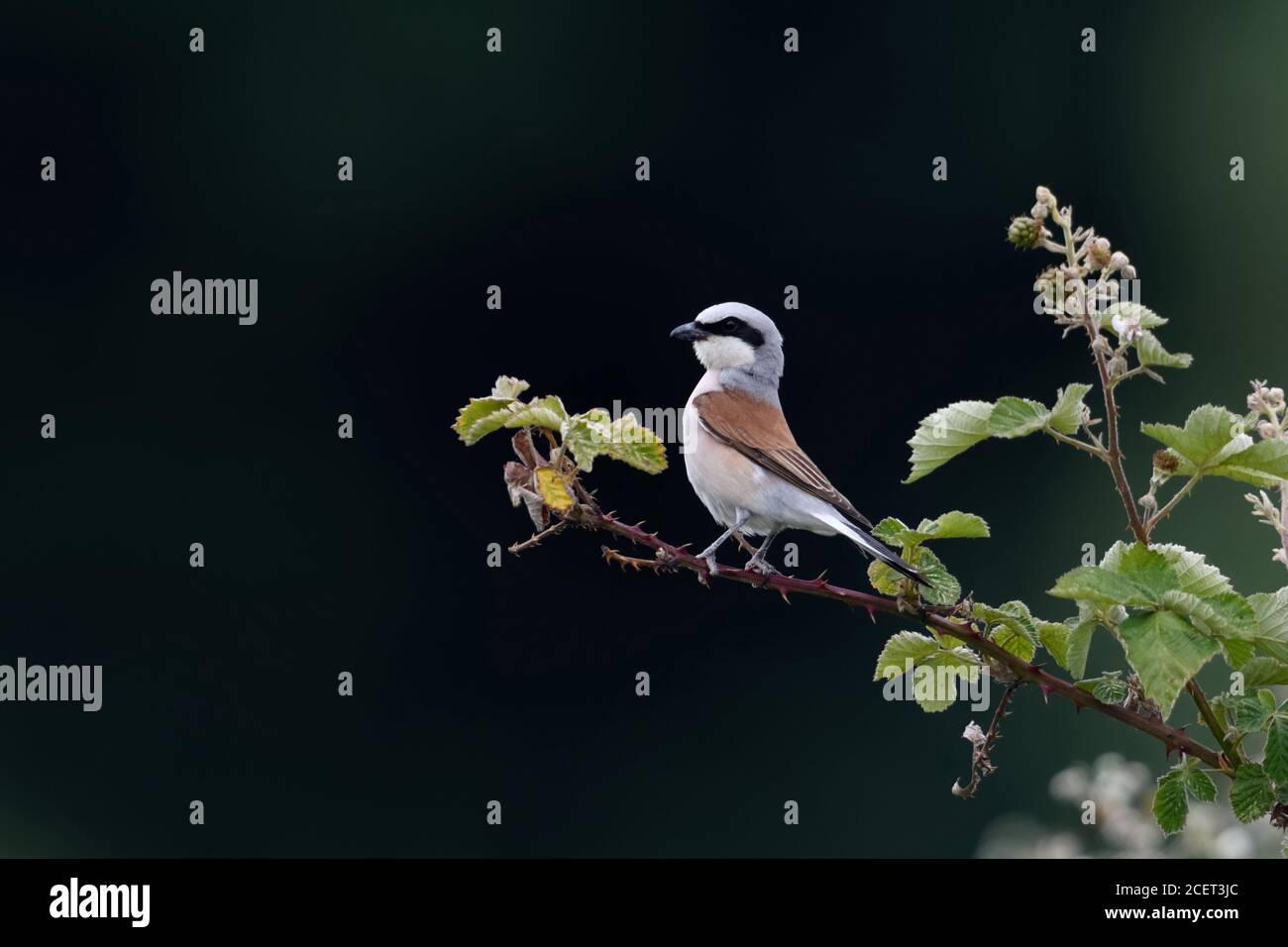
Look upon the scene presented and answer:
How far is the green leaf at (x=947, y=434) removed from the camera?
4.54 feet

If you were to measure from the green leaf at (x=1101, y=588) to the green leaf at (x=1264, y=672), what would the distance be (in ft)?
0.51

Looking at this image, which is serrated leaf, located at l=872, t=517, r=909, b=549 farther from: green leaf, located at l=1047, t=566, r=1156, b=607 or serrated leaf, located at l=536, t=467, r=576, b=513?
serrated leaf, located at l=536, t=467, r=576, b=513

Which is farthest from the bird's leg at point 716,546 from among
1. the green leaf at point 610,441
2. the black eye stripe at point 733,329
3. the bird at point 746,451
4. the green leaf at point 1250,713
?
the green leaf at point 1250,713

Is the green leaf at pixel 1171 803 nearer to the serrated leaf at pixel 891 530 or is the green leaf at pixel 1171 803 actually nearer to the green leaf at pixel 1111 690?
the green leaf at pixel 1111 690

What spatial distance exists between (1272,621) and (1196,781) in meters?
0.17

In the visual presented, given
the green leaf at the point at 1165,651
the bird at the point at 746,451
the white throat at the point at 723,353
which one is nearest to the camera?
the green leaf at the point at 1165,651

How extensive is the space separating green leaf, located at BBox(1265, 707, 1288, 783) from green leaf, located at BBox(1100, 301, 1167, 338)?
0.34 metres

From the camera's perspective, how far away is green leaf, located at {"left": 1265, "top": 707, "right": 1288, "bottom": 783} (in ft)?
4.26

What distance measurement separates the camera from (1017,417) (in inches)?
53.1

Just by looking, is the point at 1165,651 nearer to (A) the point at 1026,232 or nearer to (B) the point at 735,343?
(A) the point at 1026,232

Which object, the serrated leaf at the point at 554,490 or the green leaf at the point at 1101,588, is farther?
the serrated leaf at the point at 554,490

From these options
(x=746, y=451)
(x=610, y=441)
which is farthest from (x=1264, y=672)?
(x=746, y=451)

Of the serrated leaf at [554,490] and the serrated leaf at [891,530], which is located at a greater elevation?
the serrated leaf at [554,490]

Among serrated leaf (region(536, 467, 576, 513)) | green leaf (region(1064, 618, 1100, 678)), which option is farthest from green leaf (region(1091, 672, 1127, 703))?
serrated leaf (region(536, 467, 576, 513))
